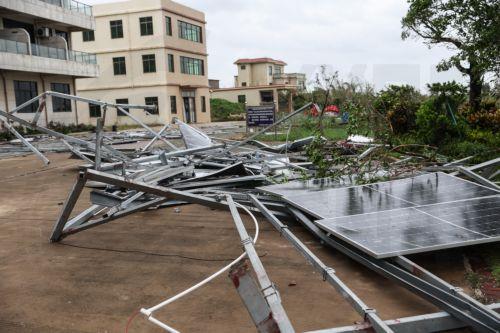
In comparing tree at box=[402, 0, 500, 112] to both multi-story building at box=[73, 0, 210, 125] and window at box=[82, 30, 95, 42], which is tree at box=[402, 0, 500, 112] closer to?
multi-story building at box=[73, 0, 210, 125]

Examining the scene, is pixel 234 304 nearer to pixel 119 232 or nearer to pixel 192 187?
pixel 119 232

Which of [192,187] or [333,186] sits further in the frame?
[192,187]

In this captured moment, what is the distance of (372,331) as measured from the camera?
3133 millimetres

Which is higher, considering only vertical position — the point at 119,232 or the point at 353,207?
the point at 353,207

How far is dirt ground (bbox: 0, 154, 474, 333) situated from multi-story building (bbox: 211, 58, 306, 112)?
176 feet

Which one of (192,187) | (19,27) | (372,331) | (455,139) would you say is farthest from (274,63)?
(372,331)

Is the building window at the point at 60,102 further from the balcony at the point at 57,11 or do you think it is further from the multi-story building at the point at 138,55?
the multi-story building at the point at 138,55

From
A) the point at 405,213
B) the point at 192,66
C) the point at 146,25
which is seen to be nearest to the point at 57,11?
the point at 146,25

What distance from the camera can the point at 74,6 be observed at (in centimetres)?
3662

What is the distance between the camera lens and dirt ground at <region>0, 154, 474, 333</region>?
3.98m

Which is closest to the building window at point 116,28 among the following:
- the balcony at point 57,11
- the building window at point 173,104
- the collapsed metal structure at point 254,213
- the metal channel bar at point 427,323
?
the balcony at point 57,11

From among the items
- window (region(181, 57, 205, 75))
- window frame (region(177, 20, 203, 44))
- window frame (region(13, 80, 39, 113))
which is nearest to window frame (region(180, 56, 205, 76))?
window (region(181, 57, 205, 75))

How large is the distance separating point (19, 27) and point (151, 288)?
1339 inches

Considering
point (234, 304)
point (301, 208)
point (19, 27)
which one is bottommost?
point (234, 304)
